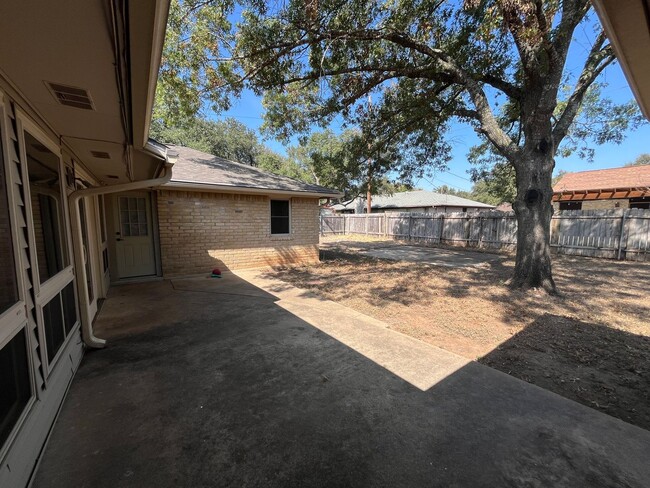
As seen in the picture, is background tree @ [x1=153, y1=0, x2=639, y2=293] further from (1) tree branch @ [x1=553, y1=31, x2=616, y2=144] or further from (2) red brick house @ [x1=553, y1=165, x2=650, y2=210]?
(2) red brick house @ [x1=553, y1=165, x2=650, y2=210]

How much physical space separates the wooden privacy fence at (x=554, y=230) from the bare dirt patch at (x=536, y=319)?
2.22 metres

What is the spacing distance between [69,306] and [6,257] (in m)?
1.62

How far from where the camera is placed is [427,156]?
34.1ft

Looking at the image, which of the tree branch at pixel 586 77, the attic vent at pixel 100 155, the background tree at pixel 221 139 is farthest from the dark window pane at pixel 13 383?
the background tree at pixel 221 139

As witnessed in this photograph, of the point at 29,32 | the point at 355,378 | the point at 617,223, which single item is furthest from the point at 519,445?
the point at 617,223

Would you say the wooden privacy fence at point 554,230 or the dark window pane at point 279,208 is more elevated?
the dark window pane at point 279,208

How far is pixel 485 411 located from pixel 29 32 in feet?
12.4

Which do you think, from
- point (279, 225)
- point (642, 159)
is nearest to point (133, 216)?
point (279, 225)

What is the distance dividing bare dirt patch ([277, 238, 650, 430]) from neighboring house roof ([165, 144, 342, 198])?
2.60 meters

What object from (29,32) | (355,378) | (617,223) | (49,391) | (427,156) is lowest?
(355,378)

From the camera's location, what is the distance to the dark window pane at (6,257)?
1.82 m

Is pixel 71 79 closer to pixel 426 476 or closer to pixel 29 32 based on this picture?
pixel 29 32

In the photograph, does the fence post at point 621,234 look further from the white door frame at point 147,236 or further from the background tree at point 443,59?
the white door frame at point 147,236

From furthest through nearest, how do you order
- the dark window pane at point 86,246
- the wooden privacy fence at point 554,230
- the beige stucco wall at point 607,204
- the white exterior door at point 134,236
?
the beige stucco wall at point 607,204, the wooden privacy fence at point 554,230, the white exterior door at point 134,236, the dark window pane at point 86,246
